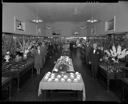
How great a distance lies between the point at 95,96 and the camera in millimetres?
4402

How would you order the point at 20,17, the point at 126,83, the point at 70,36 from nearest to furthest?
the point at 126,83 → the point at 20,17 → the point at 70,36

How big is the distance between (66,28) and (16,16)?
444 cm

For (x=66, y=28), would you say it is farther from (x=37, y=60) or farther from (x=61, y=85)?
(x=61, y=85)

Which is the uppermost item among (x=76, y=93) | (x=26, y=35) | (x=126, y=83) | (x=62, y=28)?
(x=62, y=28)

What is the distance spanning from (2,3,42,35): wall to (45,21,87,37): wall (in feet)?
4.77

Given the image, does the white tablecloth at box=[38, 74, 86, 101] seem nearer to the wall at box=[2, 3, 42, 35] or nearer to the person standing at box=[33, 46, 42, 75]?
the wall at box=[2, 3, 42, 35]

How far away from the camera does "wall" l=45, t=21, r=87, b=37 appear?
9164 mm

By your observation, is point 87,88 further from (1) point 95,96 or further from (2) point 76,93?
(2) point 76,93

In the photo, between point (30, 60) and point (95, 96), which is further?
point (30, 60)

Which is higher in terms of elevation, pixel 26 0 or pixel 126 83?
pixel 26 0

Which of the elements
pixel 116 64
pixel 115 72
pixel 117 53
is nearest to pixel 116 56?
pixel 117 53

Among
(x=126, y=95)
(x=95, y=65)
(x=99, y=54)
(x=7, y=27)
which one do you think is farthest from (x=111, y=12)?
(x=7, y=27)

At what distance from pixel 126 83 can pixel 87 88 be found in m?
1.70

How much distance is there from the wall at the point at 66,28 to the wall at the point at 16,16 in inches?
57.3
